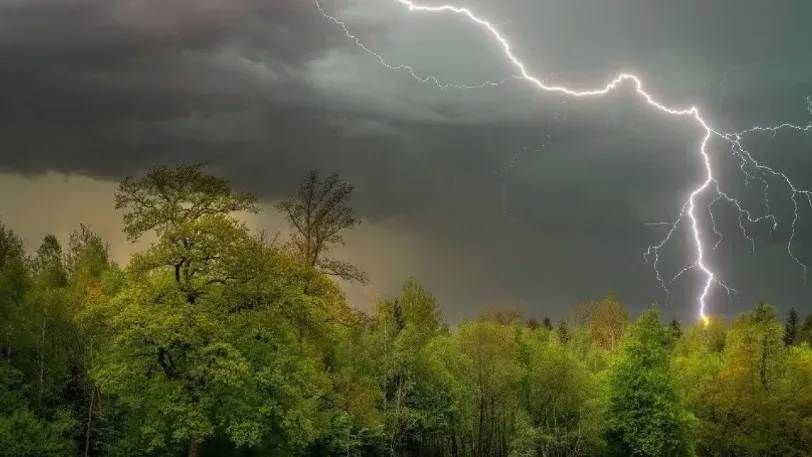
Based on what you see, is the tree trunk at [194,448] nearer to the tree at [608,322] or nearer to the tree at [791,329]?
the tree at [608,322]

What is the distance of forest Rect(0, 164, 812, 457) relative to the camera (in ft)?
105

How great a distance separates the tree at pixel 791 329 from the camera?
106 meters

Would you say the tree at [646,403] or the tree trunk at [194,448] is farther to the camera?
the tree at [646,403]

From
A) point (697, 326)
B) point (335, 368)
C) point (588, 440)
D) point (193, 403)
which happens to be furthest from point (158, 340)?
point (697, 326)

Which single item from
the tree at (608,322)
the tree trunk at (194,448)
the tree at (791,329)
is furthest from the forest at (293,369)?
the tree at (791,329)

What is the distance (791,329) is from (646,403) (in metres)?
63.8

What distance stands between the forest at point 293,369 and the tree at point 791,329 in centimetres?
3745

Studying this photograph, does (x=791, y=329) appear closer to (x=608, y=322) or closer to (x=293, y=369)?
(x=608, y=322)

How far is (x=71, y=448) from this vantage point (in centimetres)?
3866

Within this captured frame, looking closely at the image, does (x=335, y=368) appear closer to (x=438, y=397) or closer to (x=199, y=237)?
(x=438, y=397)

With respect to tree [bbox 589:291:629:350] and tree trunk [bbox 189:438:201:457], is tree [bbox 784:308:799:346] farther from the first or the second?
tree trunk [bbox 189:438:201:457]

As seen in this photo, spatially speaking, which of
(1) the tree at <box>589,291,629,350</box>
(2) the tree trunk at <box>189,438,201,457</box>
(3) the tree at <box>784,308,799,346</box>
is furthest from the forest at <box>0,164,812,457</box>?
(3) the tree at <box>784,308,799,346</box>

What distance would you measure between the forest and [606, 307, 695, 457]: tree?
15 cm

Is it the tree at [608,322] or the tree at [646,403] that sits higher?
the tree at [608,322]
